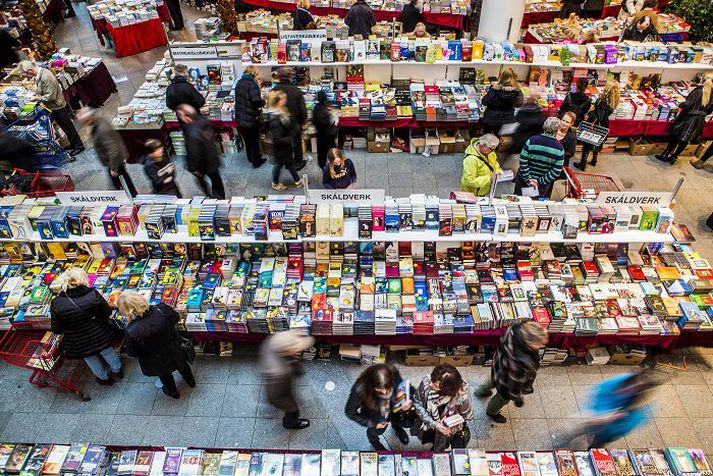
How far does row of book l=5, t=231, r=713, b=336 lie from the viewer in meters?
5.66

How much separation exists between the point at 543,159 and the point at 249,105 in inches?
184

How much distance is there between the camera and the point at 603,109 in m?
8.20

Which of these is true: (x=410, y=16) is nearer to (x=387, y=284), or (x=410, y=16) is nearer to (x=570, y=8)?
(x=570, y=8)

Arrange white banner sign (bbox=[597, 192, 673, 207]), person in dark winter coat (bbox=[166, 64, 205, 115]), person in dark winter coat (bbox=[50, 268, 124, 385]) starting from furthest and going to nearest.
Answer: person in dark winter coat (bbox=[166, 64, 205, 115]), white banner sign (bbox=[597, 192, 673, 207]), person in dark winter coat (bbox=[50, 268, 124, 385])

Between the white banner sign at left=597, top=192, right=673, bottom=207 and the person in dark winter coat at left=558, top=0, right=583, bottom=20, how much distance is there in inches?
371

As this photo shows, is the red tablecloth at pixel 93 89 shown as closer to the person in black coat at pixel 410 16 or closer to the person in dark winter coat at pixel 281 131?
the person in dark winter coat at pixel 281 131

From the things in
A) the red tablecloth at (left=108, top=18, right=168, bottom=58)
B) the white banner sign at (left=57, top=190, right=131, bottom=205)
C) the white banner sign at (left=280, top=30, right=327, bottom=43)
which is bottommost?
the red tablecloth at (left=108, top=18, right=168, bottom=58)

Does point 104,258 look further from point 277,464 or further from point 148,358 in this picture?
point 277,464

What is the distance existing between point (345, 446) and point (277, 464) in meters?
1.15

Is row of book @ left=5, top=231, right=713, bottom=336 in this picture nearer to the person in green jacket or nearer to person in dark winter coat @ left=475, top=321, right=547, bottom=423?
person in dark winter coat @ left=475, top=321, right=547, bottom=423

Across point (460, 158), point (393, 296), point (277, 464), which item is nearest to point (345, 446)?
point (277, 464)

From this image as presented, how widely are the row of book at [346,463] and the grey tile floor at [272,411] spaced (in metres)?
0.81

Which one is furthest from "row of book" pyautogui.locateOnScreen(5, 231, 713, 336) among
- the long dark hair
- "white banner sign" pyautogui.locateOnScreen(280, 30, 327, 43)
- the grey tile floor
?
"white banner sign" pyautogui.locateOnScreen(280, 30, 327, 43)

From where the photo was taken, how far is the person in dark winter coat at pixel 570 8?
13216 mm
